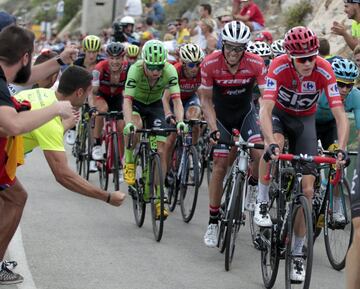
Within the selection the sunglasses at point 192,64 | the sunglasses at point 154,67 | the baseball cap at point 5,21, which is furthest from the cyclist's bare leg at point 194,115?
the baseball cap at point 5,21

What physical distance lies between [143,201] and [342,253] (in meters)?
2.49

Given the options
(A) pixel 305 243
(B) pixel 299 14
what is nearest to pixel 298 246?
(A) pixel 305 243

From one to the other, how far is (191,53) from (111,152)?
1740mm

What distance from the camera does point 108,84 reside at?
1306 centimetres

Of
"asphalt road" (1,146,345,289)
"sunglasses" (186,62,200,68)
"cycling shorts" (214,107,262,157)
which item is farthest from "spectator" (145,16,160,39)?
"cycling shorts" (214,107,262,157)

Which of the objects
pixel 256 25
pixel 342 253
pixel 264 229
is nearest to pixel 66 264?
pixel 264 229

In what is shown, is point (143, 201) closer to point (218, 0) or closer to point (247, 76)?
point (247, 76)

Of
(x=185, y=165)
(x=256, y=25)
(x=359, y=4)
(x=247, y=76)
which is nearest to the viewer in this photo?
(x=247, y=76)

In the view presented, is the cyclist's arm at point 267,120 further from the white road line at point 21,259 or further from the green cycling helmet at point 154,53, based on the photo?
the green cycling helmet at point 154,53

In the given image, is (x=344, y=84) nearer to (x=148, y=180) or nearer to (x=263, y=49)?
(x=148, y=180)

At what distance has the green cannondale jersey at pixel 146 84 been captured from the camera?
35.5 ft

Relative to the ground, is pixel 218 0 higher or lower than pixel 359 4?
lower

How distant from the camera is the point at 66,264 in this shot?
8312 millimetres

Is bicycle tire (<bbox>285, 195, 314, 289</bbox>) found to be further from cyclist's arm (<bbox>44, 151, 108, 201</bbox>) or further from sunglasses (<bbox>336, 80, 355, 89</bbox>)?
sunglasses (<bbox>336, 80, 355, 89</bbox>)
